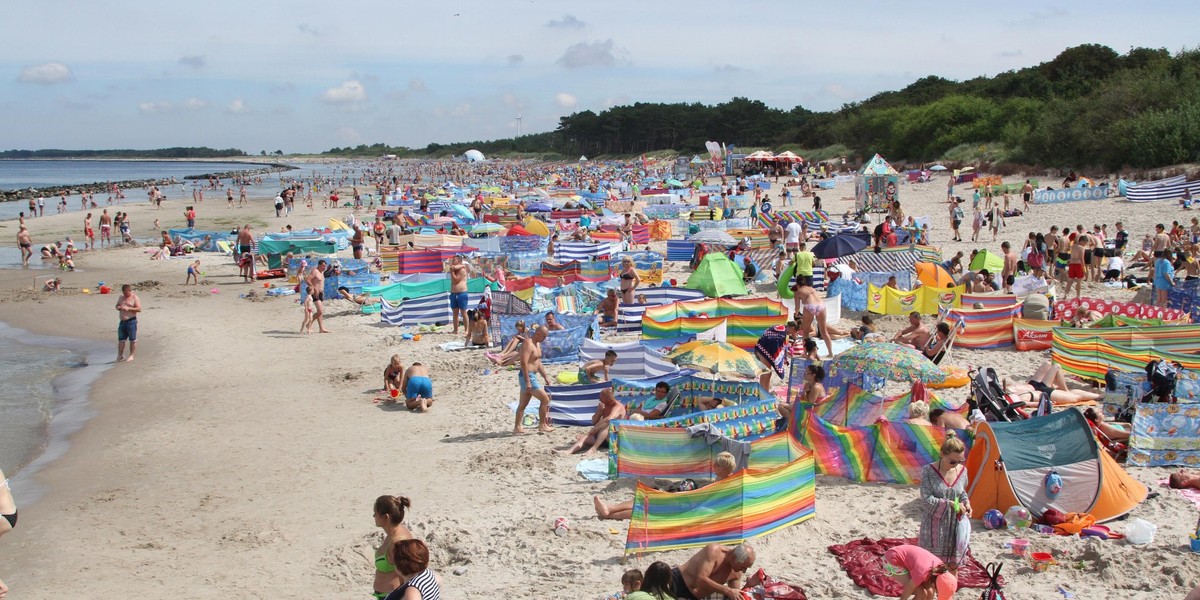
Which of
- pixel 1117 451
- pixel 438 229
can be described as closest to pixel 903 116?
pixel 438 229

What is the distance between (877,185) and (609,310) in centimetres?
1834

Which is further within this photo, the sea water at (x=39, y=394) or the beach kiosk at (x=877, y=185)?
the beach kiosk at (x=877, y=185)

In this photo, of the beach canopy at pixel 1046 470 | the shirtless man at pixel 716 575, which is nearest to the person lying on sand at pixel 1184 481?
the beach canopy at pixel 1046 470

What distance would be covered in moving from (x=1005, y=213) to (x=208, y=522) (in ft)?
78.7

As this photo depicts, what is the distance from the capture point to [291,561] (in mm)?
6922

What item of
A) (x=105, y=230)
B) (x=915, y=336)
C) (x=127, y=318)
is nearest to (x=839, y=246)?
(x=915, y=336)

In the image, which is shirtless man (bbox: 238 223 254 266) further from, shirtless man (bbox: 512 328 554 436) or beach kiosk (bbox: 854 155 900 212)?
beach kiosk (bbox: 854 155 900 212)

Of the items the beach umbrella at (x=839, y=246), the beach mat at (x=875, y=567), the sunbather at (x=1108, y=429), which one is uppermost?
the beach umbrella at (x=839, y=246)

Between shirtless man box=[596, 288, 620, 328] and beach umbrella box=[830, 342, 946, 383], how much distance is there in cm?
473

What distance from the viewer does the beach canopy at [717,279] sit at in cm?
1520

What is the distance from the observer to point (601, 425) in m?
8.95

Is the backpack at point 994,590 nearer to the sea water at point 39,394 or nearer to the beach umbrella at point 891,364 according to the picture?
the beach umbrella at point 891,364

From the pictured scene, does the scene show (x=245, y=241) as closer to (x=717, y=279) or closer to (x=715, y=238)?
(x=715, y=238)

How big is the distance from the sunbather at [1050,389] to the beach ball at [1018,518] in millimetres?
2283
